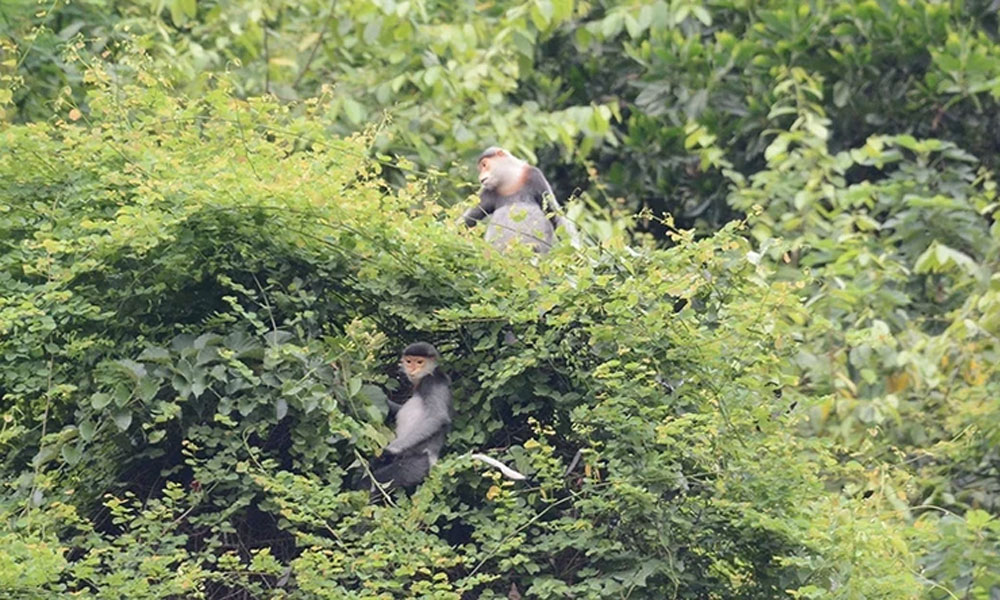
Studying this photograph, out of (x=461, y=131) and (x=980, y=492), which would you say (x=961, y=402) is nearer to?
(x=980, y=492)

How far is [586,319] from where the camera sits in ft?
20.2

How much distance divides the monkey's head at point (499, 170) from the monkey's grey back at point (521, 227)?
80 millimetres

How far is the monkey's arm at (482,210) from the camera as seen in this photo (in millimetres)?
7215

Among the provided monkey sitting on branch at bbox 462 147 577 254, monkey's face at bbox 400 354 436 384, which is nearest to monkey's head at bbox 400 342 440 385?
monkey's face at bbox 400 354 436 384

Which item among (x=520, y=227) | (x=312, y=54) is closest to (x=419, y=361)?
(x=520, y=227)

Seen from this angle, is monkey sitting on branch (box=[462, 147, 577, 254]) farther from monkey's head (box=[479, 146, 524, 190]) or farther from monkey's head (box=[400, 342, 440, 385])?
monkey's head (box=[400, 342, 440, 385])

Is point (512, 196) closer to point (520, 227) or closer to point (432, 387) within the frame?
point (520, 227)

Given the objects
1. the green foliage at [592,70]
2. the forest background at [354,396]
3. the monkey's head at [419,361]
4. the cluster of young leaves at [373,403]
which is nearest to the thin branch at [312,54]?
the green foliage at [592,70]

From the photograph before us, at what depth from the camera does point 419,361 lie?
630cm

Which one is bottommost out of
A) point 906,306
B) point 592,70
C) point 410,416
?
point 906,306

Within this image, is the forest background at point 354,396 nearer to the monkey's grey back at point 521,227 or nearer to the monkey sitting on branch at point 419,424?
the monkey sitting on branch at point 419,424

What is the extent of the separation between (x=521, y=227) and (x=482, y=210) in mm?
204

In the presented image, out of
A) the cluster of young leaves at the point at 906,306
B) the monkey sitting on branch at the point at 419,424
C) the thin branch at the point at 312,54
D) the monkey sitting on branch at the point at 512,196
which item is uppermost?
the monkey sitting on branch at the point at 512,196

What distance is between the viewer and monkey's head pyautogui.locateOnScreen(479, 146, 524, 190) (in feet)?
23.8
